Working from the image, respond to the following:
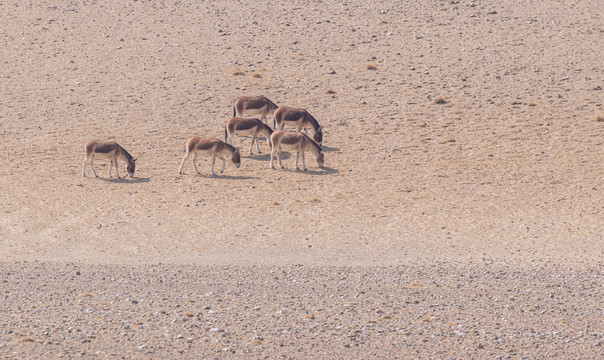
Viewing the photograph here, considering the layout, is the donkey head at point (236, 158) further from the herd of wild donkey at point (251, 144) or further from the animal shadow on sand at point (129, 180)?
the animal shadow on sand at point (129, 180)

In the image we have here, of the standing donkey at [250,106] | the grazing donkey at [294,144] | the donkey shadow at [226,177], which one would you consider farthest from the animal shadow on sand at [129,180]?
the standing donkey at [250,106]

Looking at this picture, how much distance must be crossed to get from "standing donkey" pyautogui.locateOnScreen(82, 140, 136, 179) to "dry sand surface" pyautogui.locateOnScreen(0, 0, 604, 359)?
0.41 meters

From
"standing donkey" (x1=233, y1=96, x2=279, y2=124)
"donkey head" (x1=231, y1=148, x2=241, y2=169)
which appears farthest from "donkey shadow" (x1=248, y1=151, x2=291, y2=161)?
"standing donkey" (x1=233, y1=96, x2=279, y2=124)

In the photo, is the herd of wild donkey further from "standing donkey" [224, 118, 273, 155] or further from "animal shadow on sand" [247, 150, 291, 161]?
"animal shadow on sand" [247, 150, 291, 161]

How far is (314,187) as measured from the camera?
73.6 feet

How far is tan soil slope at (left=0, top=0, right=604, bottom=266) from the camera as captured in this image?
1856 cm

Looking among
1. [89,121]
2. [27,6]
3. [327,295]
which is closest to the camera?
[327,295]

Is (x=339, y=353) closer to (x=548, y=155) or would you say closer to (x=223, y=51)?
(x=548, y=155)

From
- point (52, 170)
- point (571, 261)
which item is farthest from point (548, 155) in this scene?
point (52, 170)

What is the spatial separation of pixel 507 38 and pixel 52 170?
20.2 metres

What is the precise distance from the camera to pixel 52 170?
78.5 feet

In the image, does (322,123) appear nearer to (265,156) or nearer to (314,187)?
(265,156)

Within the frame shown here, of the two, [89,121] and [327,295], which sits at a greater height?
[89,121]

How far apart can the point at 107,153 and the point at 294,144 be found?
498cm
